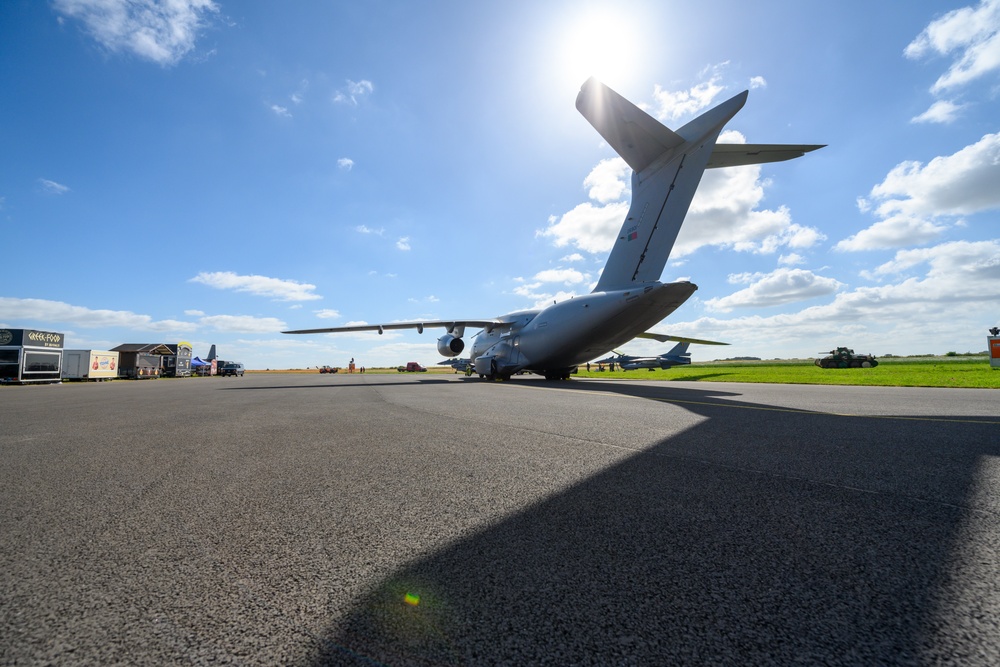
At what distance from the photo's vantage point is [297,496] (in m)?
2.68

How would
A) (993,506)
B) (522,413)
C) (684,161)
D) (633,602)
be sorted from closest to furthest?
(633,602) < (993,506) < (522,413) < (684,161)

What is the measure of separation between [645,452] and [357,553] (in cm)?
275

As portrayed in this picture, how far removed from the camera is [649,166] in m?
14.6

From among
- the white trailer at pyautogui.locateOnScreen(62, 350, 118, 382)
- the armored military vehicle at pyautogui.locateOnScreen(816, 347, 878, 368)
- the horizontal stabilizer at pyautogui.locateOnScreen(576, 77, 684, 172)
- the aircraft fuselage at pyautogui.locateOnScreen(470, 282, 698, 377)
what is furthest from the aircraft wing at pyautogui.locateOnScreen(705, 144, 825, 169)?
the white trailer at pyautogui.locateOnScreen(62, 350, 118, 382)

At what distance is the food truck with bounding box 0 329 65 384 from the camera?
93.1ft

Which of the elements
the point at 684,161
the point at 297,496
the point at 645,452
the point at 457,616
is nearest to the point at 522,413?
the point at 645,452

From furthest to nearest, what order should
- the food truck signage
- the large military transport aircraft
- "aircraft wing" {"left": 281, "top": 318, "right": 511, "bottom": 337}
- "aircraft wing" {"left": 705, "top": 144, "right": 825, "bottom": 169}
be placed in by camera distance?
1. the food truck signage
2. "aircraft wing" {"left": 281, "top": 318, "right": 511, "bottom": 337}
3. "aircraft wing" {"left": 705, "top": 144, "right": 825, "bottom": 169}
4. the large military transport aircraft

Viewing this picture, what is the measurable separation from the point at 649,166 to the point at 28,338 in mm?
40937

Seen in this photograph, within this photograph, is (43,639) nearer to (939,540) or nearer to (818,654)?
(818,654)

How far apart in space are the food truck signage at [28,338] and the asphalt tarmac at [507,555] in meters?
37.5

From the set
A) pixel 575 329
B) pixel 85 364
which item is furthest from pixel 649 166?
pixel 85 364

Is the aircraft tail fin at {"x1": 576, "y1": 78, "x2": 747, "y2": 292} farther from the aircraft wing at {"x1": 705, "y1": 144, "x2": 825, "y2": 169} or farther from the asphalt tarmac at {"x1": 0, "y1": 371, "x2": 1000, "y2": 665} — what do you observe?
the asphalt tarmac at {"x1": 0, "y1": 371, "x2": 1000, "y2": 665}

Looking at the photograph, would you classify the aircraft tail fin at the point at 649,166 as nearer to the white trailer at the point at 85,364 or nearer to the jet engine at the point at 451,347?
the jet engine at the point at 451,347

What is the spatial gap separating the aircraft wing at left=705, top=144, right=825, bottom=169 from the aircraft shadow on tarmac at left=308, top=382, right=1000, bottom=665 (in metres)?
14.4
